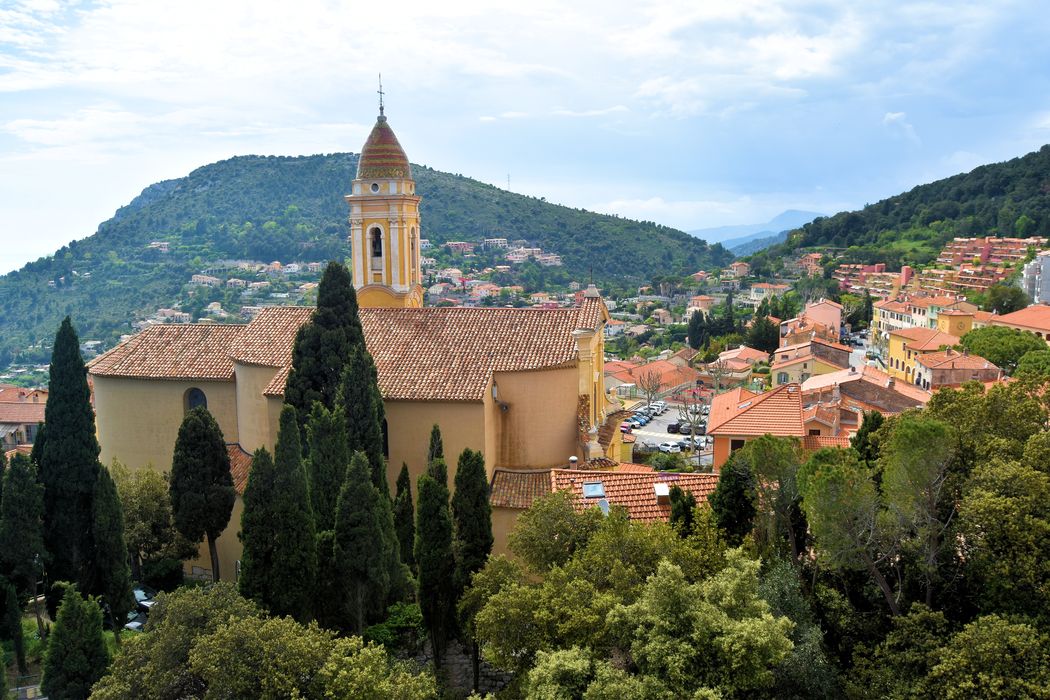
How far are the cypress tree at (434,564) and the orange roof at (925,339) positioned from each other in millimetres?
52972

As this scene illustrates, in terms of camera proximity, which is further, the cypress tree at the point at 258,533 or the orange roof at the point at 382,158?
the orange roof at the point at 382,158

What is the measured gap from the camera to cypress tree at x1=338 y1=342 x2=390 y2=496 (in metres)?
20.7

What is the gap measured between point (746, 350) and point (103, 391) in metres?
61.4

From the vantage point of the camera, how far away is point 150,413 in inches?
1030

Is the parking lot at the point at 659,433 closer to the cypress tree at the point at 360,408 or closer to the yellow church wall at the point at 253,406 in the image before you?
the yellow church wall at the point at 253,406

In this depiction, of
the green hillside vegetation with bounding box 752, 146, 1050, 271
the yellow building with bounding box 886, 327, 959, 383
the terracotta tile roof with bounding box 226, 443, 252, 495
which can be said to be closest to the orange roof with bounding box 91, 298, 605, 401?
the terracotta tile roof with bounding box 226, 443, 252, 495

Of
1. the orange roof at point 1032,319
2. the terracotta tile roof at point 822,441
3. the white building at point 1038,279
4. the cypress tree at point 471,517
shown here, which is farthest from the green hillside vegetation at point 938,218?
the cypress tree at point 471,517

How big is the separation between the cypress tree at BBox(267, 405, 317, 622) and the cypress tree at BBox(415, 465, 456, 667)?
2238mm

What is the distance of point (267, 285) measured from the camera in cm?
12519

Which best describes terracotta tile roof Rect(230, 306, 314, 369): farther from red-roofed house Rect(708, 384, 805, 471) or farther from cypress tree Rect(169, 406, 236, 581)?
red-roofed house Rect(708, 384, 805, 471)

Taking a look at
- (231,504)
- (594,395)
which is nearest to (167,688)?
(231,504)

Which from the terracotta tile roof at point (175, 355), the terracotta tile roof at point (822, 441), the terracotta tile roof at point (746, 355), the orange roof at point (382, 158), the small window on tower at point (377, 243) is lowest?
the terracotta tile roof at point (746, 355)

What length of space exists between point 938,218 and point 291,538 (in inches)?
5637

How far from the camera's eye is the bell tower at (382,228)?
3272 centimetres
